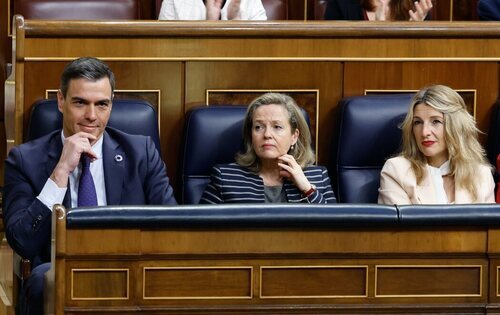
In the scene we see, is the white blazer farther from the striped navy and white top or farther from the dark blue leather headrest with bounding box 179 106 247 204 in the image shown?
the dark blue leather headrest with bounding box 179 106 247 204

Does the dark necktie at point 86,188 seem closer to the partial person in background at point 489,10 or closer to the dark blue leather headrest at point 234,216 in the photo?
the dark blue leather headrest at point 234,216

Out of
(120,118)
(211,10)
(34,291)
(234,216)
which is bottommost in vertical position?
(34,291)

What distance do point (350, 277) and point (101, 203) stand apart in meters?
0.44

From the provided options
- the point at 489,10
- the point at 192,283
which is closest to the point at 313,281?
the point at 192,283

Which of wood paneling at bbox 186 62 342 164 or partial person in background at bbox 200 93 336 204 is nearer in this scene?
partial person in background at bbox 200 93 336 204

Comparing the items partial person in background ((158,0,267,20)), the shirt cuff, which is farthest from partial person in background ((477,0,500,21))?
the shirt cuff

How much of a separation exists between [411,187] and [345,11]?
0.58m

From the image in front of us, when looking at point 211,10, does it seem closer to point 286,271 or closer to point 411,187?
point 411,187

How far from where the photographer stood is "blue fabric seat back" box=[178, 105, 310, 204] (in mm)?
1841

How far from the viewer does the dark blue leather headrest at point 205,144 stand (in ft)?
6.04

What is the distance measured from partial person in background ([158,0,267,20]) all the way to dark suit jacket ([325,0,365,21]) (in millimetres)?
135

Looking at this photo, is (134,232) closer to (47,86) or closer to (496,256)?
(496,256)

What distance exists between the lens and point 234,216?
137cm

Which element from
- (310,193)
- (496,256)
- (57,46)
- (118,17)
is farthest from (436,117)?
(118,17)
